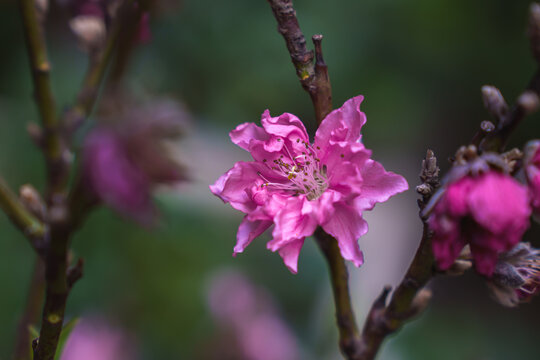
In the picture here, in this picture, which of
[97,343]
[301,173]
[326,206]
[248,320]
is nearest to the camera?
[326,206]

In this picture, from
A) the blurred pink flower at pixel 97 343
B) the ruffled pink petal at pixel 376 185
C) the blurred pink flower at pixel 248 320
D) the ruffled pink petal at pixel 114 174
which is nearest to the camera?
the ruffled pink petal at pixel 114 174

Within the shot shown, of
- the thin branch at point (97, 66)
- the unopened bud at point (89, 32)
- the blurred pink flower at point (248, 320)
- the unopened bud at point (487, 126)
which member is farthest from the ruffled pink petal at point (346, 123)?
the blurred pink flower at point (248, 320)

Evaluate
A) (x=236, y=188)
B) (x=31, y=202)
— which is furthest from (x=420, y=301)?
(x=31, y=202)

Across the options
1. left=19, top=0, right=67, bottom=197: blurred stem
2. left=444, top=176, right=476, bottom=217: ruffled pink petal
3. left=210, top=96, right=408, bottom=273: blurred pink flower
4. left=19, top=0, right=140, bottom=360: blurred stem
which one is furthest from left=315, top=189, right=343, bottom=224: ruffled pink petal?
left=19, top=0, right=67, bottom=197: blurred stem

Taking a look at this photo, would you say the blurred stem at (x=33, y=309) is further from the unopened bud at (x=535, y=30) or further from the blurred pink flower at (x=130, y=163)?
the unopened bud at (x=535, y=30)

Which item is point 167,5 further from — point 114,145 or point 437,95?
point 437,95

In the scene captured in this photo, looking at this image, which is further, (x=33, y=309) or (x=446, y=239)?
(x=33, y=309)

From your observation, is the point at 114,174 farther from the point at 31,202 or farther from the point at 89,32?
the point at 89,32

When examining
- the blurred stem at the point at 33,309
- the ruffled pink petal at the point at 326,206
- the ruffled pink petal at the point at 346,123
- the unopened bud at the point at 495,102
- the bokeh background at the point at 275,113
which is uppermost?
the unopened bud at the point at 495,102
